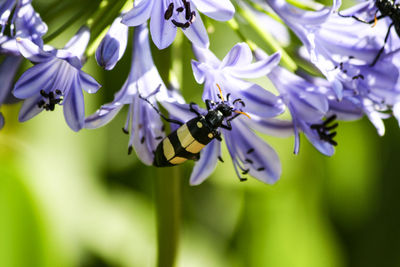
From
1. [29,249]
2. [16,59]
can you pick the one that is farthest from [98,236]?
[16,59]

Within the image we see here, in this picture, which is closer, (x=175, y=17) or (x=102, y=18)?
(x=175, y=17)

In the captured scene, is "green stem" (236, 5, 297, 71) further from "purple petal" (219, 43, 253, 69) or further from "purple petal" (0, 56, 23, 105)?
"purple petal" (0, 56, 23, 105)

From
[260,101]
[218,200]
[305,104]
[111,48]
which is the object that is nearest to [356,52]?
[305,104]

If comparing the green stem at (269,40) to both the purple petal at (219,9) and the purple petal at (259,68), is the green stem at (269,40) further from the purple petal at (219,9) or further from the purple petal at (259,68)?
the purple petal at (219,9)

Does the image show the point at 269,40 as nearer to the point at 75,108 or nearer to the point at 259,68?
the point at 259,68

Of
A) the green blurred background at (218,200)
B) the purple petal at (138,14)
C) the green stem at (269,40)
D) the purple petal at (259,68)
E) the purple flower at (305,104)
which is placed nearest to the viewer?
the purple petal at (138,14)

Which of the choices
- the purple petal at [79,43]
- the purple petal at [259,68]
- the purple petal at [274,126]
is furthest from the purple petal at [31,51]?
the purple petal at [274,126]

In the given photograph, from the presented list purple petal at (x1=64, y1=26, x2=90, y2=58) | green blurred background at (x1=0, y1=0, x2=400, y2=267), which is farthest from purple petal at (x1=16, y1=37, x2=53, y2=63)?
green blurred background at (x1=0, y1=0, x2=400, y2=267)
